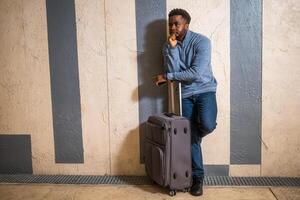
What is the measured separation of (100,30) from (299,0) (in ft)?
5.60

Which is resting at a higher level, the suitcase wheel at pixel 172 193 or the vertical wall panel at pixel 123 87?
the vertical wall panel at pixel 123 87

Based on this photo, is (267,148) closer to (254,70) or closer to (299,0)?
(254,70)

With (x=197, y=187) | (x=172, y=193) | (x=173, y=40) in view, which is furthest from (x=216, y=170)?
(x=173, y=40)

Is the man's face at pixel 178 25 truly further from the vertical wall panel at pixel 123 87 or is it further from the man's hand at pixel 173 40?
the vertical wall panel at pixel 123 87

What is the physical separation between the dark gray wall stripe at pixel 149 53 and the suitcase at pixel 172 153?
1.18ft

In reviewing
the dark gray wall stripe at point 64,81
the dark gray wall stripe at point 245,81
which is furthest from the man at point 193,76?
the dark gray wall stripe at point 64,81

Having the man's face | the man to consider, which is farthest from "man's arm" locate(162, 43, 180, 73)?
the man's face

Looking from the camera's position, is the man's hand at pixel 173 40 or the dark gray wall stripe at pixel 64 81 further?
the dark gray wall stripe at pixel 64 81

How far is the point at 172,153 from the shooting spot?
2525 millimetres

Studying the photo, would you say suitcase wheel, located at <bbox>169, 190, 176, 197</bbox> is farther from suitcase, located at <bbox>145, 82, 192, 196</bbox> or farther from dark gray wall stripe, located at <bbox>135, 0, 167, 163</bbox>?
dark gray wall stripe, located at <bbox>135, 0, 167, 163</bbox>

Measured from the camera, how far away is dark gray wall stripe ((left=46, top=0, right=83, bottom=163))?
9.71ft

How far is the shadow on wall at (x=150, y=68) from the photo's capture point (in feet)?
9.50

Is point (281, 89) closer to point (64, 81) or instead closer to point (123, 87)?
point (123, 87)

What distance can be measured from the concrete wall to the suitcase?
17.0 inches
